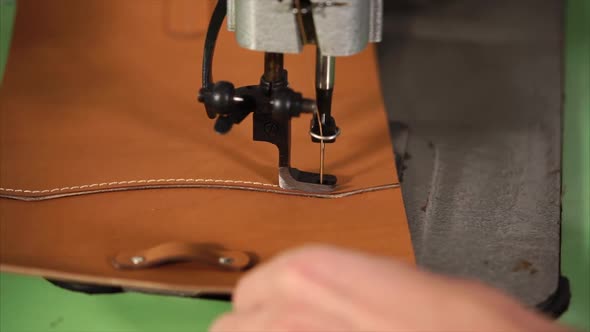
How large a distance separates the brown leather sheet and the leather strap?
0.04 ft

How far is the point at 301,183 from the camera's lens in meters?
1.10

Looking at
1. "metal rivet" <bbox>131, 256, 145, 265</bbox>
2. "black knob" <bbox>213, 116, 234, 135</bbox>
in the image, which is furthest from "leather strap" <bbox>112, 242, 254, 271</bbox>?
"black knob" <bbox>213, 116, 234, 135</bbox>

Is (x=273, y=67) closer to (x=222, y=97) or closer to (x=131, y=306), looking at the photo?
(x=222, y=97)

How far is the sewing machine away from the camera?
0.86 meters

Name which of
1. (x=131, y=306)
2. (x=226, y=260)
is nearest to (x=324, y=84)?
(x=226, y=260)

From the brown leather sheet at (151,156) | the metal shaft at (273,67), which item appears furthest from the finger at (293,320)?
the metal shaft at (273,67)

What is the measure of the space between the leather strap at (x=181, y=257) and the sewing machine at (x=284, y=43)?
5.8 inches

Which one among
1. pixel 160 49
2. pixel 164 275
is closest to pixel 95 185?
pixel 164 275

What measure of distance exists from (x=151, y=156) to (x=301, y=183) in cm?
26

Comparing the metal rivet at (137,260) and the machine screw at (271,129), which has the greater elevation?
the machine screw at (271,129)

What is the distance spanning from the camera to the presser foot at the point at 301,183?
1.09 m

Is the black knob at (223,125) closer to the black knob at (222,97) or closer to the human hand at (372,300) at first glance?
the black knob at (222,97)

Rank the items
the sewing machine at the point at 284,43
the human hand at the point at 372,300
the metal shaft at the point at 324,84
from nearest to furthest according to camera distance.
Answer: the human hand at the point at 372,300
the sewing machine at the point at 284,43
the metal shaft at the point at 324,84

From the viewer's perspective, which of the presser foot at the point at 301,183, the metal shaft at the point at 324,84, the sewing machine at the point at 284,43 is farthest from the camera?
the presser foot at the point at 301,183
